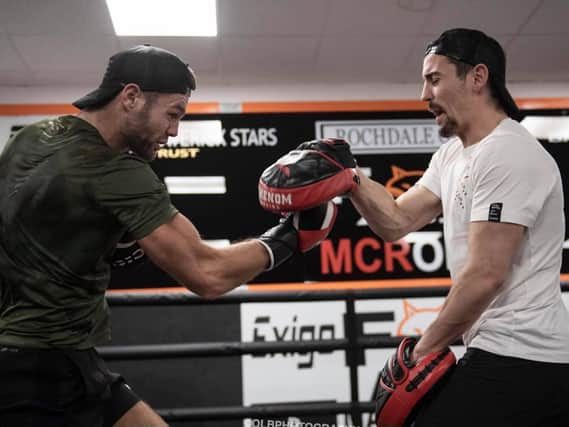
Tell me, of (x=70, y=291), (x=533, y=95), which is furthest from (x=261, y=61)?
(x=70, y=291)

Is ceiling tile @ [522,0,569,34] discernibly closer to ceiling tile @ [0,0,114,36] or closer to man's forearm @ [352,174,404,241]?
man's forearm @ [352,174,404,241]

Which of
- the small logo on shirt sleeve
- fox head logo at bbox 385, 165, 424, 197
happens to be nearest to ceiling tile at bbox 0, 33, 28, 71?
fox head logo at bbox 385, 165, 424, 197

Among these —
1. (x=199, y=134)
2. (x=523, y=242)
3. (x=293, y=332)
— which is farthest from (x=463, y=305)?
(x=199, y=134)

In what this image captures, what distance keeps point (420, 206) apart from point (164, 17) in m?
2.45

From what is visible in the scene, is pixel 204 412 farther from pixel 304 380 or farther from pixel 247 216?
pixel 247 216

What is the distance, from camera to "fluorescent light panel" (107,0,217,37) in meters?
3.68

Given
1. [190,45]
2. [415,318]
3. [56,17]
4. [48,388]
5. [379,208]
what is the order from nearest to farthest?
[48,388]
[379,208]
[56,17]
[190,45]
[415,318]

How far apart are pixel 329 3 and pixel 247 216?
1.52 m

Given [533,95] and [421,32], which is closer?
[421,32]

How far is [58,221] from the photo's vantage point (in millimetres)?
1382

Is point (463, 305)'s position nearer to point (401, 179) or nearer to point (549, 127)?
point (401, 179)

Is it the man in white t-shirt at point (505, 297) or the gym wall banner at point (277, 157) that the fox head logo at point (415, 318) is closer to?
the gym wall banner at point (277, 157)

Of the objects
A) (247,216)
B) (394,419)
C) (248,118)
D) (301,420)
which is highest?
(248,118)

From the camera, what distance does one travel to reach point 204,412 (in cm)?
251
